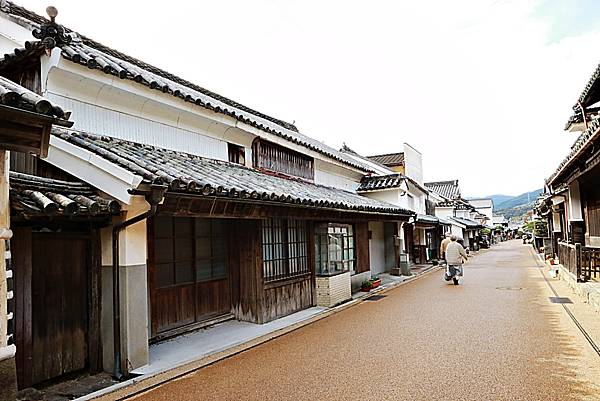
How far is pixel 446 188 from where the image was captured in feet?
172

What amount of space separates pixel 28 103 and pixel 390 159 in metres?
27.2

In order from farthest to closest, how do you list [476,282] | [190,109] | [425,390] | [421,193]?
[421,193]
[476,282]
[190,109]
[425,390]

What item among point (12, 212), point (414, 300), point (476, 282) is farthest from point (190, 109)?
point (476, 282)

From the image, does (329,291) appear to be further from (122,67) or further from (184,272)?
(122,67)

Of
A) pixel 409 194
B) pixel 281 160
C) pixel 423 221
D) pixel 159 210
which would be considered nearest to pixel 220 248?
pixel 159 210

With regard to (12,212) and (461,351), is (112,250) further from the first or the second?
(461,351)

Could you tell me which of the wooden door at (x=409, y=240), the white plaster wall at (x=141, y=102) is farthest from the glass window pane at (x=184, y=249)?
the wooden door at (x=409, y=240)

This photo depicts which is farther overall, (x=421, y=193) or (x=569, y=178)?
(x=421, y=193)

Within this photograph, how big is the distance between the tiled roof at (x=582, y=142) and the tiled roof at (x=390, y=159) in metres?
14.9

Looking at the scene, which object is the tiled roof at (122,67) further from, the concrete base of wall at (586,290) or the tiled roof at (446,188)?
the tiled roof at (446,188)

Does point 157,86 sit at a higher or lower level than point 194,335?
higher

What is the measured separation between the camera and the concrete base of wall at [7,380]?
14.6 feet

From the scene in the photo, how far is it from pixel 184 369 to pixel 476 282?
14069 mm

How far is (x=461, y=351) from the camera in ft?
24.3
